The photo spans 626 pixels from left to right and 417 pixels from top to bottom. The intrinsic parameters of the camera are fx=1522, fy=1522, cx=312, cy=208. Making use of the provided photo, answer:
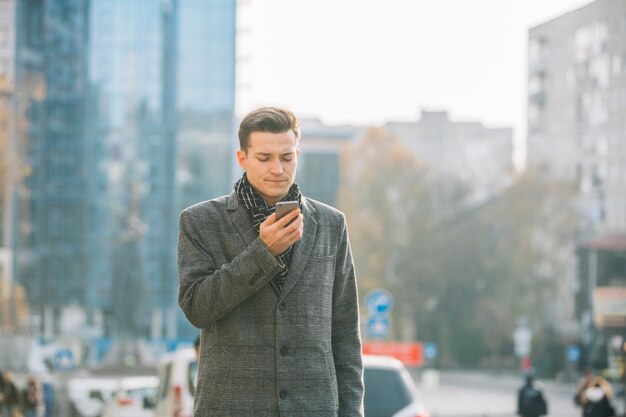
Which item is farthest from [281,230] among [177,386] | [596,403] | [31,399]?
[31,399]

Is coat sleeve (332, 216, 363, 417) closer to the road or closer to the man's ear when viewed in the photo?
the man's ear

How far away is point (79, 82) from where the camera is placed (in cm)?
8356

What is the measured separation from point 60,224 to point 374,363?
77.5 metres

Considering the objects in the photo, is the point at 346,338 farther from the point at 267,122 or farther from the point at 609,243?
the point at 609,243

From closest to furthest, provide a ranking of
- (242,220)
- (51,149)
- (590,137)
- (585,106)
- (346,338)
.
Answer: (242,220)
(346,338)
(590,137)
(585,106)
(51,149)

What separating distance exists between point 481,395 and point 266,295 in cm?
6756

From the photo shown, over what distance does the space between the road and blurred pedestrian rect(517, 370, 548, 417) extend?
21.0m

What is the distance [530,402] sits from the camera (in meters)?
21.3

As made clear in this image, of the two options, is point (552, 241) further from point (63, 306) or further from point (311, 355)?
point (311, 355)

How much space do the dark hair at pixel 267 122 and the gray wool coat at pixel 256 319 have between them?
19 cm

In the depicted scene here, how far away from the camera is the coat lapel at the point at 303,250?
150 inches

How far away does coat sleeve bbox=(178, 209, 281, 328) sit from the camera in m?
3.71

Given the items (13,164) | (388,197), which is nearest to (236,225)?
(13,164)

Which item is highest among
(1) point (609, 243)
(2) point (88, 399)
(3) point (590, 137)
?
(3) point (590, 137)
